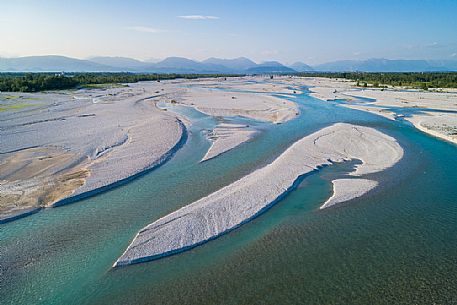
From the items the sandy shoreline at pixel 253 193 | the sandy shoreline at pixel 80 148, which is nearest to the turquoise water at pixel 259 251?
the sandy shoreline at pixel 253 193

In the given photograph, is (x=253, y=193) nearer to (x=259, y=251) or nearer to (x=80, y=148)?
(x=259, y=251)

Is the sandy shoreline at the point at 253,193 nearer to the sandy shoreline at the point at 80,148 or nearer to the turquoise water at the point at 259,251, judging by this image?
the turquoise water at the point at 259,251

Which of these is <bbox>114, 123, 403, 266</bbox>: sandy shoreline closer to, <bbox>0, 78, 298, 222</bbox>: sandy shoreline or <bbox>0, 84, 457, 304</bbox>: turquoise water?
<bbox>0, 84, 457, 304</bbox>: turquoise water

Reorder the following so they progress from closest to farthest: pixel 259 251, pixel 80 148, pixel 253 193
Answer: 1. pixel 259 251
2. pixel 253 193
3. pixel 80 148

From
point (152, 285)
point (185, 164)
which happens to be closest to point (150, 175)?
point (185, 164)

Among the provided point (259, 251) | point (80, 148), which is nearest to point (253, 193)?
point (259, 251)

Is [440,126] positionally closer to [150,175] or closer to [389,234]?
[389,234]
